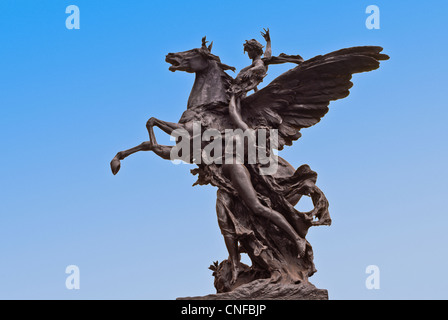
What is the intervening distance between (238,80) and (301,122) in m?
0.98

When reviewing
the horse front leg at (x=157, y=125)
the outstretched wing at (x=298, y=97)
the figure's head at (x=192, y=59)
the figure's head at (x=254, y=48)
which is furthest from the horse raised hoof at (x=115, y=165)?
the figure's head at (x=254, y=48)

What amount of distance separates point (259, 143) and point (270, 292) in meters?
1.88

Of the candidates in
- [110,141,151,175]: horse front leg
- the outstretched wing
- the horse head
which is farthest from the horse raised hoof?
the outstretched wing

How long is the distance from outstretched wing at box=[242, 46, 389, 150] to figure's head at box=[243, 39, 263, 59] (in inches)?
18.1

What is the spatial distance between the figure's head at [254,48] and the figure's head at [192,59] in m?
0.44

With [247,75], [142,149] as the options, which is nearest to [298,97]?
[247,75]

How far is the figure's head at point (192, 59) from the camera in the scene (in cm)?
802

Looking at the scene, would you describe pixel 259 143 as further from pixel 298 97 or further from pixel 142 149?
pixel 142 149

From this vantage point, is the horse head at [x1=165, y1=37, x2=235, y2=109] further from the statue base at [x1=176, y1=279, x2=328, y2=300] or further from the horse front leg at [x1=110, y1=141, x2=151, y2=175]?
the statue base at [x1=176, y1=279, x2=328, y2=300]

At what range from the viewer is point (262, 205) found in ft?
24.5

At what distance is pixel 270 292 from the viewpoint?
7000 mm

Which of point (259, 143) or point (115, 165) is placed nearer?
point (115, 165)
